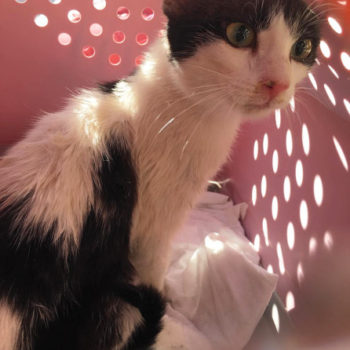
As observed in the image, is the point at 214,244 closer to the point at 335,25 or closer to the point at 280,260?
the point at 280,260

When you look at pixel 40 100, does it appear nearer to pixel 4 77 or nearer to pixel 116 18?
pixel 4 77

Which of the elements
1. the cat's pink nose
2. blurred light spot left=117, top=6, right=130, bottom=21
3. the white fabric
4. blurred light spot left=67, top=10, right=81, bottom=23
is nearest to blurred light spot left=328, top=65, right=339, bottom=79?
the cat's pink nose

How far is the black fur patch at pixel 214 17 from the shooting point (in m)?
0.71

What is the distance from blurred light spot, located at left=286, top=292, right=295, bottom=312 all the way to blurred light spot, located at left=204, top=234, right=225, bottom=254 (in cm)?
23

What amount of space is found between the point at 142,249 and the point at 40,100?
2.44ft

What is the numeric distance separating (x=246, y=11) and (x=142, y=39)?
2.39ft

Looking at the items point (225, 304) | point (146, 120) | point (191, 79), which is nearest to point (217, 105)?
point (191, 79)

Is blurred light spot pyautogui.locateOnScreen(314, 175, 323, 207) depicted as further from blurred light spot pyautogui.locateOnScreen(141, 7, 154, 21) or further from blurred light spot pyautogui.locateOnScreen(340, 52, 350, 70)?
blurred light spot pyautogui.locateOnScreen(141, 7, 154, 21)

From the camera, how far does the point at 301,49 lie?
0.79m

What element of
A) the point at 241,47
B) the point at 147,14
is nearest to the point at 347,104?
the point at 241,47

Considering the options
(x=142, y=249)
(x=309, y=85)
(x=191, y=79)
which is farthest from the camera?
(x=309, y=85)

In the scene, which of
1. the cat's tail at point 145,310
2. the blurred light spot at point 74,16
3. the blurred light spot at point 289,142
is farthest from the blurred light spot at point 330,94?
the blurred light spot at point 74,16

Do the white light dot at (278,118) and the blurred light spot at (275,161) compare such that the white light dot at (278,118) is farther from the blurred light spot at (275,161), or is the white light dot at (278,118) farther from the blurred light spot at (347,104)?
the blurred light spot at (347,104)

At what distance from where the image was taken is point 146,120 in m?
0.88
